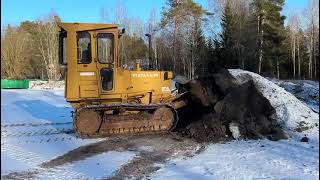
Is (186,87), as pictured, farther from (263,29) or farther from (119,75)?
(263,29)

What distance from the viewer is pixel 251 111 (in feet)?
40.8

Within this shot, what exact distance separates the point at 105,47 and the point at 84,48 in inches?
20.9

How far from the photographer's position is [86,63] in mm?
12055

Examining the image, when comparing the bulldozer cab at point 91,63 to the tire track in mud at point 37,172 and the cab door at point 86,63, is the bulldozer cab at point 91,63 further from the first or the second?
the tire track in mud at point 37,172

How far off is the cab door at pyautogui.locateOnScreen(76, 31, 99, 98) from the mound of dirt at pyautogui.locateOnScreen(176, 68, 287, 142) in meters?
2.66

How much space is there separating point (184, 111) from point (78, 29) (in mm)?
3964

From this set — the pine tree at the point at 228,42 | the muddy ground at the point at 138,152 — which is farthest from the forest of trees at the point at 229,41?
the muddy ground at the point at 138,152

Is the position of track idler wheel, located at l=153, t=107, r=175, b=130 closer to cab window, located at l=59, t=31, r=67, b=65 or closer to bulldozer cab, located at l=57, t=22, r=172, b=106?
bulldozer cab, located at l=57, t=22, r=172, b=106

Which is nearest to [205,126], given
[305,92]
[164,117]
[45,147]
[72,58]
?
[164,117]

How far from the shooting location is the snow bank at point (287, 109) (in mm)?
11992

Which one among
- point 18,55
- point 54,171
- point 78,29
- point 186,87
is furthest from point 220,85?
point 18,55

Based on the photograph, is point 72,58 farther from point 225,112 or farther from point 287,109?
point 287,109

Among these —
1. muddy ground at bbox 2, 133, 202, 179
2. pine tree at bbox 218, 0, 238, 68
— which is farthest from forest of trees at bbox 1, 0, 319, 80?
muddy ground at bbox 2, 133, 202, 179

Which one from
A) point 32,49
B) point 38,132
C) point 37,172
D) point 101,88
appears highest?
point 32,49
